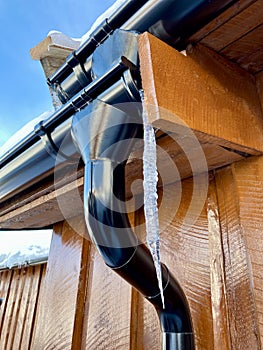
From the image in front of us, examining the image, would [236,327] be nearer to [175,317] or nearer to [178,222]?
[175,317]

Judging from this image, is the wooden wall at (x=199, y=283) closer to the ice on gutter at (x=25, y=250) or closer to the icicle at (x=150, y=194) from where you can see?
the icicle at (x=150, y=194)

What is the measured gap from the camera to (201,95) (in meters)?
0.56

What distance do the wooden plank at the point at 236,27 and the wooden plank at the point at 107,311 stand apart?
729mm

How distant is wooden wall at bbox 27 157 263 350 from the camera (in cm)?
61

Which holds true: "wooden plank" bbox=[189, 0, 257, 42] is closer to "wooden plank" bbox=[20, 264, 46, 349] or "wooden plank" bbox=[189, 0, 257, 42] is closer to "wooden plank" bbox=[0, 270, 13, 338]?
"wooden plank" bbox=[20, 264, 46, 349]

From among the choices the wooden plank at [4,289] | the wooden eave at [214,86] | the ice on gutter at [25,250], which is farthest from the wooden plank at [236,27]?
the wooden plank at [4,289]

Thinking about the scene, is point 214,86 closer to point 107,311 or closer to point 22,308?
point 107,311

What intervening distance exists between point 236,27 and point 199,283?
1.92 feet

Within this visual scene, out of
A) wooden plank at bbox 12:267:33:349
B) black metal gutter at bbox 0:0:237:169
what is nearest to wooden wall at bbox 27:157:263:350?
black metal gutter at bbox 0:0:237:169

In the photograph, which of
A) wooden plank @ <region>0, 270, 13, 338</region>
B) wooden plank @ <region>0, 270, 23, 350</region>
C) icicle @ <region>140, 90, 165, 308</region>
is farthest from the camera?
wooden plank @ <region>0, 270, 13, 338</region>

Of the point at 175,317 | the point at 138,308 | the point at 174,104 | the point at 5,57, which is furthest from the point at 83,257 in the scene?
the point at 5,57

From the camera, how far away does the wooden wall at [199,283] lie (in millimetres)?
608

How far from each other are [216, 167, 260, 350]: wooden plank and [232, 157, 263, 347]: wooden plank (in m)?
0.01

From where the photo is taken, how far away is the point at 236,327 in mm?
601
